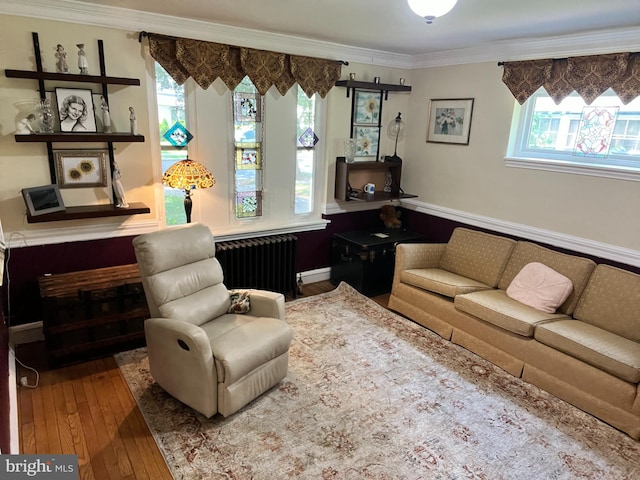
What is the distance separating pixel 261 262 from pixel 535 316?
2392 millimetres

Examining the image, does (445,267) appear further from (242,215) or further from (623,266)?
(242,215)

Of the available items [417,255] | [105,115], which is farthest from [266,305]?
[105,115]

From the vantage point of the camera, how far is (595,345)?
2.72m

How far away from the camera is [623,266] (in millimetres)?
3287

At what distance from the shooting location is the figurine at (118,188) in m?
3.26

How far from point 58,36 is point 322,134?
7.70 feet

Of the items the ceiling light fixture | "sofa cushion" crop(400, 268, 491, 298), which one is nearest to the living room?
"sofa cushion" crop(400, 268, 491, 298)

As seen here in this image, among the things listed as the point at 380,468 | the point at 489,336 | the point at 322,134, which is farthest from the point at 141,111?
the point at 489,336

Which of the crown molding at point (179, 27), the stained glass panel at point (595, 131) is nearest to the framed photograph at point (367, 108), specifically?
the crown molding at point (179, 27)

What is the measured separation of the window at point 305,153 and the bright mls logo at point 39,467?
2.89 meters

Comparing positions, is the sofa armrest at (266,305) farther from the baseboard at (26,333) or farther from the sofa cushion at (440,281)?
the baseboard at (26,333)

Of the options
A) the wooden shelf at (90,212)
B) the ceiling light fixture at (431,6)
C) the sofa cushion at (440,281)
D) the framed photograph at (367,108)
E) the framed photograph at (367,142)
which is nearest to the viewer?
the ceiling light fixture at (431,6)

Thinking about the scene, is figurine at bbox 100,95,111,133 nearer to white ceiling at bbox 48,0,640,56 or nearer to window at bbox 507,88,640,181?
white ceiling at bbox 48,0,640,56

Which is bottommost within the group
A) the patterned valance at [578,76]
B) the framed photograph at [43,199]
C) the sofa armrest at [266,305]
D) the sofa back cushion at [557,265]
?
the sofa armrest at [266,305]
